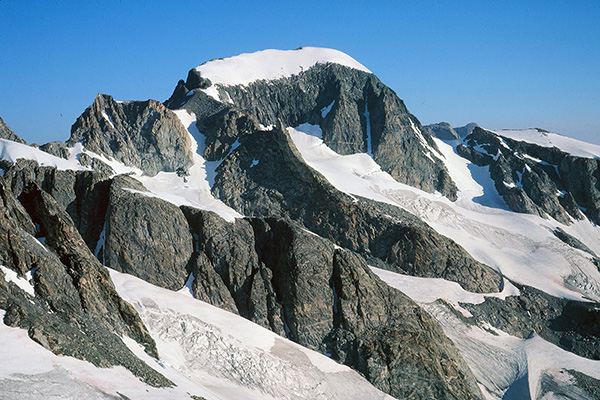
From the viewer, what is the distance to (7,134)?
8250 cm

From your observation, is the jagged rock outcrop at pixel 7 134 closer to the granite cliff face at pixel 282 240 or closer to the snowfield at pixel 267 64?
the granite cliff face at pixel 282 240

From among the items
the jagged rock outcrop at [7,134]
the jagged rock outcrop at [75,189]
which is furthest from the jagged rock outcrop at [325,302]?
the jagged rock outcrop at [7,134]

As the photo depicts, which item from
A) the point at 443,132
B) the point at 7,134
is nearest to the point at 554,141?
the point at 443,132

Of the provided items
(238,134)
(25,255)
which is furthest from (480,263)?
(25,255)

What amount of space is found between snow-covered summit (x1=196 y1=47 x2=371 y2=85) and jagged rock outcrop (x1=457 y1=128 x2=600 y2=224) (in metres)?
33.9

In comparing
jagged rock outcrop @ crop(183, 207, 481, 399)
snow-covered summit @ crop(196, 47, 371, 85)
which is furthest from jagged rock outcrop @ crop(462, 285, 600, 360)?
snow-covered summit @ crop(196, 47, 371, 85)

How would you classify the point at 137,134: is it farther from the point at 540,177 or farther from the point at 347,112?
the point at 540,177

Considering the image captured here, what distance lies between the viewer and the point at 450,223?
3846 inches

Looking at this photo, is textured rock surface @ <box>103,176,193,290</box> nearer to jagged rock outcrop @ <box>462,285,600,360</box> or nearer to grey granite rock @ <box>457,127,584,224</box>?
jagged rock outcrop @ <box>462,285,600,360</box>

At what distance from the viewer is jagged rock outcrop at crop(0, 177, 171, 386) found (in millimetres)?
31875

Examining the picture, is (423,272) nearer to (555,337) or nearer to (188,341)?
(555,337)

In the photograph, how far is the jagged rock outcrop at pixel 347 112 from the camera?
365 feet

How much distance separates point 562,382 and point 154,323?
4373 centimetres

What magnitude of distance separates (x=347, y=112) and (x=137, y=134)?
43971 mm
